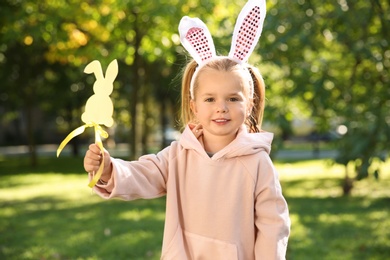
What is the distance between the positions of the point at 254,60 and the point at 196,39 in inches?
149

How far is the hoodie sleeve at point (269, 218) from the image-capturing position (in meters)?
2.73

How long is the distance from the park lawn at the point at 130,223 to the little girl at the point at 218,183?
344 cm

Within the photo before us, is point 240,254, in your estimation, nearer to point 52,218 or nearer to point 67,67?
point 52,218

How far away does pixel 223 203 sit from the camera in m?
2.78

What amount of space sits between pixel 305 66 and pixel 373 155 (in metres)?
2.53

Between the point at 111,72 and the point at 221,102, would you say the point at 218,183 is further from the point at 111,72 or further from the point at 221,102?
the point at 111,72

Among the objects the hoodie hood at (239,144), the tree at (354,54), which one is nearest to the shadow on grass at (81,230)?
the tree at (354,54)

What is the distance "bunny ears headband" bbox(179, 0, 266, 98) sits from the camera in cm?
294

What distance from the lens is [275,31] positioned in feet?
18.5

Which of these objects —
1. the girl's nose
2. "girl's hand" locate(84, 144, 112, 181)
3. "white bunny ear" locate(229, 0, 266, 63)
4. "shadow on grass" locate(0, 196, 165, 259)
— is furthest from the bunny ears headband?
"shadow on grass" locate(0, 196, 165, 259)

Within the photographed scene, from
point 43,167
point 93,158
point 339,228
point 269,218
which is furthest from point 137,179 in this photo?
point 43,167

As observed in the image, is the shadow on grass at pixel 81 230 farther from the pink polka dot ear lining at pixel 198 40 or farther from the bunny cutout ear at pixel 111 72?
the bunny cutout ear at pixel 111 72

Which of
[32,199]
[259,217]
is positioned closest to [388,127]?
[259,217]

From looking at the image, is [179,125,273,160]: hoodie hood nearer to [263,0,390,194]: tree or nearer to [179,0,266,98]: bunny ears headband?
[179,0,266,98]: bunny ears headband
